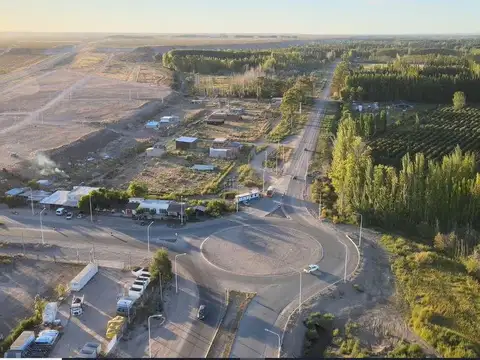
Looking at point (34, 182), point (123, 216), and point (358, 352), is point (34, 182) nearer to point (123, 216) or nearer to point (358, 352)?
point (123, 216)

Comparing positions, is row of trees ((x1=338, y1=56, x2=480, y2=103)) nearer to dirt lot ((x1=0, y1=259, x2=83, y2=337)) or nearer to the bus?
the bus

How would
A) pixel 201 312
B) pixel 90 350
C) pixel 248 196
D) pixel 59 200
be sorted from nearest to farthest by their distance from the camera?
pixel 90 350
pixel 201 312
pixel 59 200
pixel 248 196

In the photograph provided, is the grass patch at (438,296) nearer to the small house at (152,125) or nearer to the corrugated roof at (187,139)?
the corrugated roof at (187,139)

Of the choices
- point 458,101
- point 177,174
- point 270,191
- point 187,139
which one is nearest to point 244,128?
point 187,139

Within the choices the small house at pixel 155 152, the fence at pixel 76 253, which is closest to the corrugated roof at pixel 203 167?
the small house at pixel 155 152

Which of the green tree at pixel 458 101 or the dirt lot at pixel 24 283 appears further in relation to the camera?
the green tree at pixel 458 101

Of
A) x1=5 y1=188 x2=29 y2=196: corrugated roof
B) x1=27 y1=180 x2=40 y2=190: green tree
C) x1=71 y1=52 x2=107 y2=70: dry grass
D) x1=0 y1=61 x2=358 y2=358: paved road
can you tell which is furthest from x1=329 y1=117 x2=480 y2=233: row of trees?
x1=71 y1=52 x2=107 y2=70: dry grass

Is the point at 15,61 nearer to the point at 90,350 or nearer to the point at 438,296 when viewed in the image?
the point at 90,350

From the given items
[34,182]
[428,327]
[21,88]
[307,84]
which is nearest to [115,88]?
[21,88]
